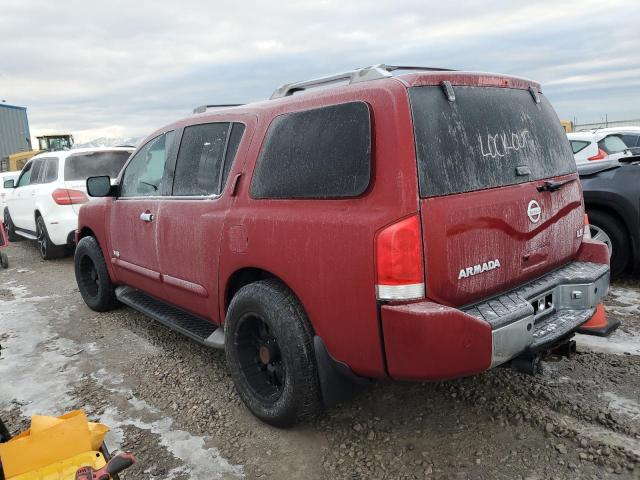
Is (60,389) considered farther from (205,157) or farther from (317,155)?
(317,155)

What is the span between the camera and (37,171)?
855 cm

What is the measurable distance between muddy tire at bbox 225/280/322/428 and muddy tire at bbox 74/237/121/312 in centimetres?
241

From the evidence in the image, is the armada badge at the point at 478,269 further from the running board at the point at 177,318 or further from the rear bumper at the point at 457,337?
the running board at the point at 177,318

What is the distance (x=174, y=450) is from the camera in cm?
284

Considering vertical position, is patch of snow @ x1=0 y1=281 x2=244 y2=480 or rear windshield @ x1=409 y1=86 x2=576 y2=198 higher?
rear windshield @ x1=409 y1=86 x2=576 y2=198

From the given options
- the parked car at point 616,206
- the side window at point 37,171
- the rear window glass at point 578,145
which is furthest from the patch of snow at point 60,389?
the rear window glass at point 578,145

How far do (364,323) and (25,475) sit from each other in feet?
4.57

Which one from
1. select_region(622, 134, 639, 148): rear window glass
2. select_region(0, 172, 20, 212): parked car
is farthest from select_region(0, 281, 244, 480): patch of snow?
select_region(622, 134, 639, 148): rear window glass

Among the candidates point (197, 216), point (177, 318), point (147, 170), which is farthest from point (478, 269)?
point (147, 170)

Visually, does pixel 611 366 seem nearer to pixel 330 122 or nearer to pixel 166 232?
pixel 330 122

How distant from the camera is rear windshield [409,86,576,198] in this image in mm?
2373

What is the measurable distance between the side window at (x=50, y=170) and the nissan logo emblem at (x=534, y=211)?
23.2 feet

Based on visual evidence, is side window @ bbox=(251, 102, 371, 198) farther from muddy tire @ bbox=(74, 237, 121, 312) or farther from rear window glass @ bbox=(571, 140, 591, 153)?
rear window glass @ bbox=(571, 140, 591, 153)

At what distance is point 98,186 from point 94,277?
52.9 inches
